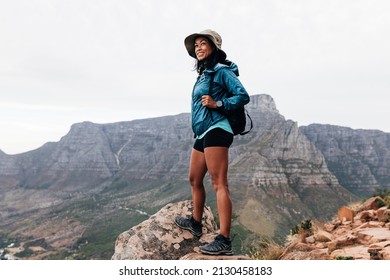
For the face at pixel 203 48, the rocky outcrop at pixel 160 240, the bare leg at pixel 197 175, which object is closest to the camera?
the face at pixel 203 48

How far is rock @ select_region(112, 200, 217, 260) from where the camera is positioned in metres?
6.72

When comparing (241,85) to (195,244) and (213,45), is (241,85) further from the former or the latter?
(195,244)

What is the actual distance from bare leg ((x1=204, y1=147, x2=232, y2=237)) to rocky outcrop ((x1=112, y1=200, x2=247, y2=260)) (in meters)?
0.97

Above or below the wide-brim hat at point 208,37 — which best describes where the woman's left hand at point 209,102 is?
below

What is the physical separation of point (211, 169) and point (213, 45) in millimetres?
1819

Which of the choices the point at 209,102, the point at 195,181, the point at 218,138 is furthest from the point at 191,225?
the point at 209,102

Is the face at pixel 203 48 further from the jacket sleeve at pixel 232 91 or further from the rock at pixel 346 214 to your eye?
the rock at pixel 346 214

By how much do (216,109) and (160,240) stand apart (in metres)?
2.52

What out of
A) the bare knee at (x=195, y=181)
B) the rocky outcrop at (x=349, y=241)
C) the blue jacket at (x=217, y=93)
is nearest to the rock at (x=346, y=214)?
the rocky outcrop at (x=349, y=241)

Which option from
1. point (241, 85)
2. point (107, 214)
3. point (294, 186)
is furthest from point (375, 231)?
point (107, 214)

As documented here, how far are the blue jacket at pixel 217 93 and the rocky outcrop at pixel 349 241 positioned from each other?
2359mm

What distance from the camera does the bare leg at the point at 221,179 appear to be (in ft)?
19.1

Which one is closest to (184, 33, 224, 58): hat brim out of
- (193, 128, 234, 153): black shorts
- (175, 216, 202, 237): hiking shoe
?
(193, 128, 234, 153): black shorts
